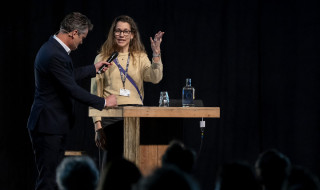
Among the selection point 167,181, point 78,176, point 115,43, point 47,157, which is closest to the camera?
point 167,181

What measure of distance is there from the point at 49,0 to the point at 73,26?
1747 mm

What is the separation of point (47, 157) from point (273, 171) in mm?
1713

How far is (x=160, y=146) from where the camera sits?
2629 mm

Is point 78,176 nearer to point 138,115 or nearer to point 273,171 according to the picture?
point 273,171

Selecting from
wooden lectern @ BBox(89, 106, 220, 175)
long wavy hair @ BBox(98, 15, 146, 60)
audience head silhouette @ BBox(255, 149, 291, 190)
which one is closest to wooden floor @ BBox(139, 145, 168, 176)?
wooden lectern @ BBox(89, 106, 220, 175)

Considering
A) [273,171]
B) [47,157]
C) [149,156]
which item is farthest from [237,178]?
[47,157]

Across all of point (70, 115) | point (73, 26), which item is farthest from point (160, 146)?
point (73, 26)

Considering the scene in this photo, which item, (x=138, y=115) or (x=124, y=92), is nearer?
(x=138, y=115)

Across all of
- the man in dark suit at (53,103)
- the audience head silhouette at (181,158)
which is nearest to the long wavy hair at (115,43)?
the man in dark suit at (53,103)

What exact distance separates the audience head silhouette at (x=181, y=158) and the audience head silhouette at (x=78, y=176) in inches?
9.0

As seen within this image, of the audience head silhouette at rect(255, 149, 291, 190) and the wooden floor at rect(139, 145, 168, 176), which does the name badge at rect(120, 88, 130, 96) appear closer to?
the wooden floor at rect(139, 145, 168, 176)

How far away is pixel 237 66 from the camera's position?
15.1 feet

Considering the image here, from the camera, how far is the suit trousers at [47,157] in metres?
2.51

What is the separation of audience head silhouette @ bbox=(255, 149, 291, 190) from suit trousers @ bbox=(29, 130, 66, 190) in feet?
5.37
